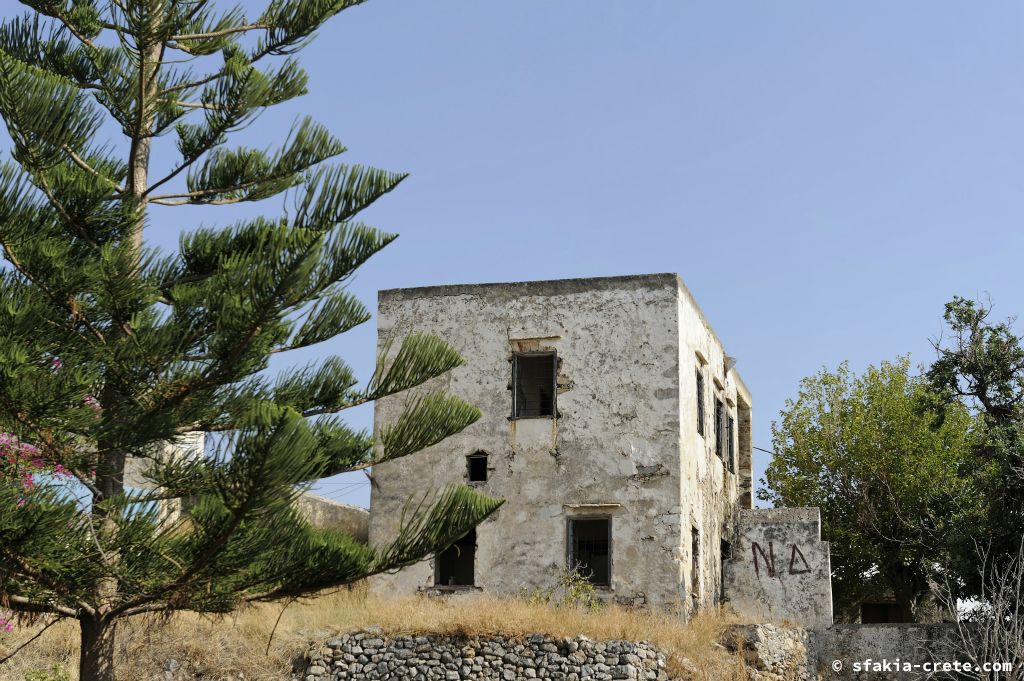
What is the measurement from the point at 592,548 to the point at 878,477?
10401mm

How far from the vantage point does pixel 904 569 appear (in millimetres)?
25891

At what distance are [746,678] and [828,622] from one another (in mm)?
3256

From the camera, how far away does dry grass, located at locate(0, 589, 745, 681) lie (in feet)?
47.0

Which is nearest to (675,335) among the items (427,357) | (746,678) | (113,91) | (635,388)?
(635,388)

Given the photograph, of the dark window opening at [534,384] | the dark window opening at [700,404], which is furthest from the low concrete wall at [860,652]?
the dark window opening at [534,384]

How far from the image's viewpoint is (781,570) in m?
18.5

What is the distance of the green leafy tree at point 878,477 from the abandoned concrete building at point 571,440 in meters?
8.73

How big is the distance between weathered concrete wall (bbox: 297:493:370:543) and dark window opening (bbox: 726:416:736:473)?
20.7 ft

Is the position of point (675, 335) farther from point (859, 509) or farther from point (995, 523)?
point (859, 509)

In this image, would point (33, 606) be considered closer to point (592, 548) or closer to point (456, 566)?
point (592, 548)

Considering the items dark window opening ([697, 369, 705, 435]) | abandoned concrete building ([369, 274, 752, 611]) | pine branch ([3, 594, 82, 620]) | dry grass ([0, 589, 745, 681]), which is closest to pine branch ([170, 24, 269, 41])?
pine branch ([3, 594, 82, 620])

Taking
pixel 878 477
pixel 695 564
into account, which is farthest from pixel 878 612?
pixel 695 564

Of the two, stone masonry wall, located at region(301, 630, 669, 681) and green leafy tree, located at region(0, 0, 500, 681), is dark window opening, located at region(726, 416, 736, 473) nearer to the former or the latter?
stone masonry wall, located at region(301, 630, 669, 681)

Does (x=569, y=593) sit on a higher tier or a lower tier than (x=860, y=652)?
higher
